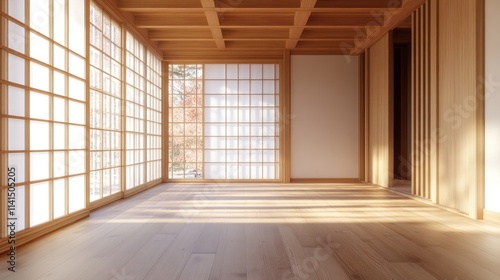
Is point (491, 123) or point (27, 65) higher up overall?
point (27, 65)

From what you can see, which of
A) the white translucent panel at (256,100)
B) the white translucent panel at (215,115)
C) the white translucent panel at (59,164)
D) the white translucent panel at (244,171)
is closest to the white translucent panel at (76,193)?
the white translucent panel at (59,164)

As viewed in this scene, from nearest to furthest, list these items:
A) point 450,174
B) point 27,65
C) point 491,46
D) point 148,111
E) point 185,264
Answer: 1. point 185,264
2. point 27,65
3. point 491,46
4. point 450,174
5. point 148,111

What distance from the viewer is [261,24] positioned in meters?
5.12

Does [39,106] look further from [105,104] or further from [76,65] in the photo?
[105,104]

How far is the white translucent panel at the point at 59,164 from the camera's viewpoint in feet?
9.73

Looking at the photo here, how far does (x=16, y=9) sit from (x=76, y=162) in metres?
1.34

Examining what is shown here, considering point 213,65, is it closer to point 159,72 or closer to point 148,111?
point 159,72

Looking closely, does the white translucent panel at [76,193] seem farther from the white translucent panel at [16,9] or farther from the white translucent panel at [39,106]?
the white translucent panel at [16,9]

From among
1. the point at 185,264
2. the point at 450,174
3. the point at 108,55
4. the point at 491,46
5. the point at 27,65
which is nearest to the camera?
the point at 185,264

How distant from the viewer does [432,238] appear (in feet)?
8.57

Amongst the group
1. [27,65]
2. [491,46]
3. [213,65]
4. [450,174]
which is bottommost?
[450,174]

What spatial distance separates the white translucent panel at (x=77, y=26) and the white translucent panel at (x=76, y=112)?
0.48m

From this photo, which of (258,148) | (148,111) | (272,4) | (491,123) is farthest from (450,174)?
(148,111)

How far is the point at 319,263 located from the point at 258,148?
4.72 meters
